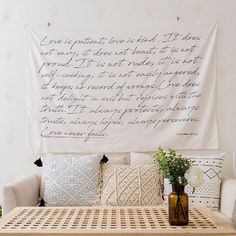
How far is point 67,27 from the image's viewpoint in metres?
3.50

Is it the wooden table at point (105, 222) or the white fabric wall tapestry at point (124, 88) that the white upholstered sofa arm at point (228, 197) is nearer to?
the wooden table at point (105, 222)

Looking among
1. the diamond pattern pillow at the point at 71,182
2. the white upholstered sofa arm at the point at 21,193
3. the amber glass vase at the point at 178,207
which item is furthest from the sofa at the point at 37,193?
the amber glass vase at the point at 178,207

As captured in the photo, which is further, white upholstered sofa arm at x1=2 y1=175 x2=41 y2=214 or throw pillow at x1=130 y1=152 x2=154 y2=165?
throw pillow at x1=130 y1=152 x2=154 y2=165

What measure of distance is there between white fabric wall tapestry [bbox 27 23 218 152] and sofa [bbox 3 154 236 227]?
197 millimetres

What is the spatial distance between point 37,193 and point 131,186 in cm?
75

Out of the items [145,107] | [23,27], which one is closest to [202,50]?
[145,107]

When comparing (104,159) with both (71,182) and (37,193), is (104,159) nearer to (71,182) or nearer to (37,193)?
(71,182)

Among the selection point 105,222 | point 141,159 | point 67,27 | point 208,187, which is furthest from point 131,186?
point 67,27

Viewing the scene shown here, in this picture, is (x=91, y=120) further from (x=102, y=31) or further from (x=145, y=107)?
(x=102, y=31)

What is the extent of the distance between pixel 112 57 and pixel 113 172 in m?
0.98

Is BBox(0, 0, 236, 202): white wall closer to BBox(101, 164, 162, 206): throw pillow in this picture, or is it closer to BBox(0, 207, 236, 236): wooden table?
BBox(101, 164, 162, 206): throw pillow

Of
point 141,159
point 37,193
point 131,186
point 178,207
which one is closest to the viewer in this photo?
point 178,207

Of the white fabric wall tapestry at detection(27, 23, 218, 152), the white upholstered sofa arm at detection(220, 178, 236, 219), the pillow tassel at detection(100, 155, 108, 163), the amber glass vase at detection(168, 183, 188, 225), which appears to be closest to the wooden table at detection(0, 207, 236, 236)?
the amber glass vase at detection(168, 183, 188, 225)

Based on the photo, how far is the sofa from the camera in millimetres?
2732
